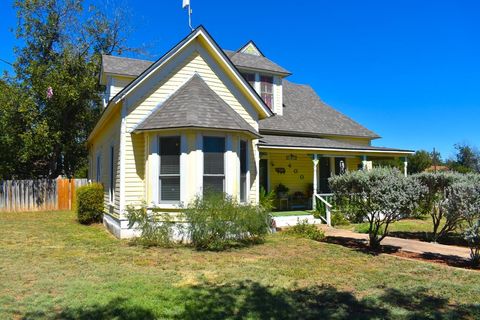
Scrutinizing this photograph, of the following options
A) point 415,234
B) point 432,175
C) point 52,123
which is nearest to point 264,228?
point 432,175

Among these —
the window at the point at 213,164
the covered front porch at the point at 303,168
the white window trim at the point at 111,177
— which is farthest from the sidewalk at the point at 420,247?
the white window trim at the point at 111,177

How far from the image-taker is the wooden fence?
70.1ft

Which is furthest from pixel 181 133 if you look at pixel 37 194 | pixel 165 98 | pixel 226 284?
pixel 37 194

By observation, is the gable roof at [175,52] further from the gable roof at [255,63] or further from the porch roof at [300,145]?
the gable roof at [255,63]

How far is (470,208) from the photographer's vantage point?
8.06 metres

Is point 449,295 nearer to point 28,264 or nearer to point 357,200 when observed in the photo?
point 357,200

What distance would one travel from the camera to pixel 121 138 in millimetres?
11758

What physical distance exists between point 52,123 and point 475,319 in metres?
24.1

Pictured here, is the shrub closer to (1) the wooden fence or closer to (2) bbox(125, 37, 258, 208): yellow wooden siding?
(2) bbox(125, 37, 258, 208): yellow wooden siding

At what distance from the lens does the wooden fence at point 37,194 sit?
21.4m

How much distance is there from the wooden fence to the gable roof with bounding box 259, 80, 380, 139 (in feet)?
40.8

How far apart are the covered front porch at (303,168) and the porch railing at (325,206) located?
24 centimetres

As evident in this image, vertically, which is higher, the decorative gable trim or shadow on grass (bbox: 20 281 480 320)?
the decorative gable trim

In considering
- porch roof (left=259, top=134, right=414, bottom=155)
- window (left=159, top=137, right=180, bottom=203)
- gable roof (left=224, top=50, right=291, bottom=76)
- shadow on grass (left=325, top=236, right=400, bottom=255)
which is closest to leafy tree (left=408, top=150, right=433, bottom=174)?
porch roof (left=259, top=134, right=414, bottom=155)
